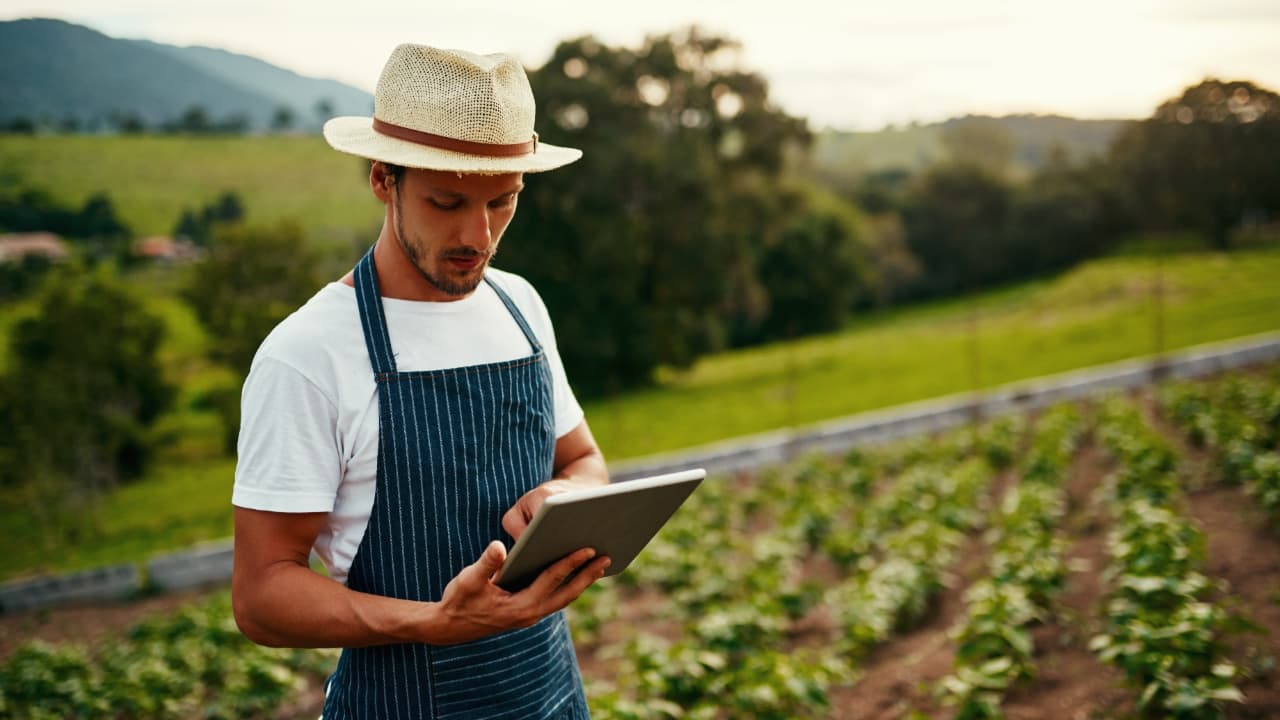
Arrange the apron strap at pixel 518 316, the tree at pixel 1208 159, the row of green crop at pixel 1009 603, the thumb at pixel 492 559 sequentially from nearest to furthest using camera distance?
1. the thumb at pixel 492 559
2. the apron strap at pixel 518 316
3. the row of green crop at pixel 1009 603
4. the tree at pixel 1208 159

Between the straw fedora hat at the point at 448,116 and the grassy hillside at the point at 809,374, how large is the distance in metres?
11.6

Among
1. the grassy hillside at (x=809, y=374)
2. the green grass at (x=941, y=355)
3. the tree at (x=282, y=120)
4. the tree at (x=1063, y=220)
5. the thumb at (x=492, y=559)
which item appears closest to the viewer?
the thumb at (x=492, y=559)

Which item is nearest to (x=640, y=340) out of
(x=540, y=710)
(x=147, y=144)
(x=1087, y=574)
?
(x=1087, y=574)

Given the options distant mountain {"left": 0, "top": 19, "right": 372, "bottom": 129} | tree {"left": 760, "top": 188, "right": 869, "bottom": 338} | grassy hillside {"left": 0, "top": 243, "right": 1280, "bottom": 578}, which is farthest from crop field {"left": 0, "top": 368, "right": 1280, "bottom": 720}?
tree {"left": 760, "top": 188, "right": 869, "bottom": 338}

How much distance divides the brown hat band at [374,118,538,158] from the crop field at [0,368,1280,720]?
281cm

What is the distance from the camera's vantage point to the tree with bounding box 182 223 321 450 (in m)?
14.2

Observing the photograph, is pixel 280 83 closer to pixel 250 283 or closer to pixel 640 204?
pixel 640 204

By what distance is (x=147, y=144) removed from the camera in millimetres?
43250

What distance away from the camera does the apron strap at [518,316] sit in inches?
84.0

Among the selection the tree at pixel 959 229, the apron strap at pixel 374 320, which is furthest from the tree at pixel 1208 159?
the apron strap at pixel 374 320

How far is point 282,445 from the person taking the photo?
1.67m

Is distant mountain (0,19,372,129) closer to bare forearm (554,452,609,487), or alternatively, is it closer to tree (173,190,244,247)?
bare forearm (554,452,609,487)

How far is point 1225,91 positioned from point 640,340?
14524mm

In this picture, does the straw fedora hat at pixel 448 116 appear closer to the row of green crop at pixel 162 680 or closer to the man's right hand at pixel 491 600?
the man's right hand at pixel 491 600
